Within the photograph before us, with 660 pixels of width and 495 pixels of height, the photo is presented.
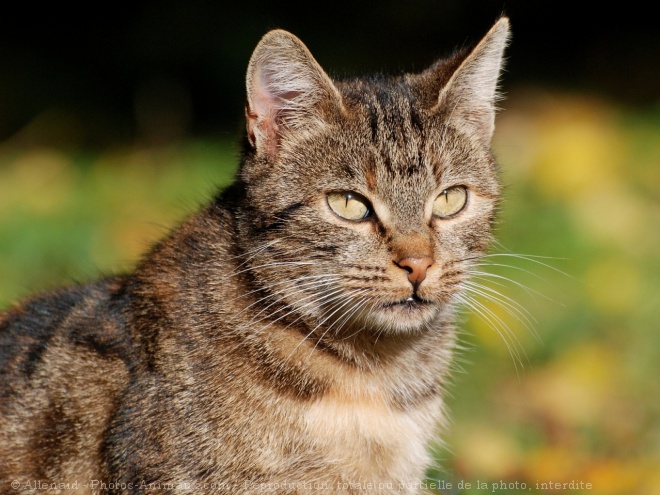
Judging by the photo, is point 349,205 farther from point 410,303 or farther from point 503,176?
point 503,176

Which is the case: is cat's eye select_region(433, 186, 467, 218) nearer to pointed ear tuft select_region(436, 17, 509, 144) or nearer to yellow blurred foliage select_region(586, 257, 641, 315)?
pointed ear tuft select_region(436, 17, 509, 144)

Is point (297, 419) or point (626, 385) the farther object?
point (626, 385)

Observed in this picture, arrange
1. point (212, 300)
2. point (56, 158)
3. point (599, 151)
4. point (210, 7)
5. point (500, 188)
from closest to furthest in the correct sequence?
point (212, 300) → point (500, 188) → point (599, 151) → point (56, 158) → point (210, 7)

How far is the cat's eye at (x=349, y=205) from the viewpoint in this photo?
9.98 ft

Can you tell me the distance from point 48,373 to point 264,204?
90 centimetres

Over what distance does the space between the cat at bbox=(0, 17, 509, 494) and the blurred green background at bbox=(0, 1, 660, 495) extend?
444 millimetres

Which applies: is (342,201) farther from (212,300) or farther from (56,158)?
(56,158)

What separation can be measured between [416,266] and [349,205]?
0.31 m

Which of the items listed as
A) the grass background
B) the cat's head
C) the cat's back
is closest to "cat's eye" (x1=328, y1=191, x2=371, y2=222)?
the cat's head

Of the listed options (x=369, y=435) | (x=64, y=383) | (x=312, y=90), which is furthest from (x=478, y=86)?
(x=64, y=383)

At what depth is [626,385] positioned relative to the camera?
4.43 metres

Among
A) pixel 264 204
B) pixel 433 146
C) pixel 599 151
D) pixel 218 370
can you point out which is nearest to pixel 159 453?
pixel 218 370

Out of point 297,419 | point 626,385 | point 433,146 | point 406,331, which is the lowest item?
point 626,385

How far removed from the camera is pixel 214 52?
8125 mm
